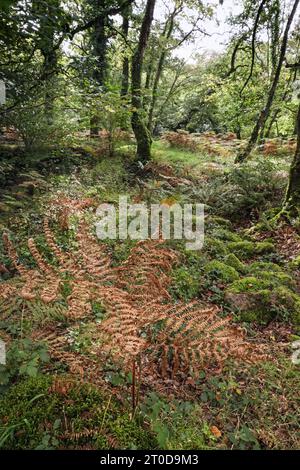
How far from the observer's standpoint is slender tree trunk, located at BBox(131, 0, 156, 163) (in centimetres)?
677

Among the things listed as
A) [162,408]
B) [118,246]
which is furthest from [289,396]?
[118,246]

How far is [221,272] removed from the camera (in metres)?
3.77

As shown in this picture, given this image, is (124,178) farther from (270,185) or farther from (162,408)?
(162,408)

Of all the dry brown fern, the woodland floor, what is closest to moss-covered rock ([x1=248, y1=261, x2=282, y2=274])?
the woodland floor

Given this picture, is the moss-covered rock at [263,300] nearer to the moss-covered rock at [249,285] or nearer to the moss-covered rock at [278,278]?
the moss-covered rock at [249,285]

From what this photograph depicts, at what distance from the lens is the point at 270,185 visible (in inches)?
240

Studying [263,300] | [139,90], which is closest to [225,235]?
[263,300]

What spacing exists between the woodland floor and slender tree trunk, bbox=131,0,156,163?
4.20 ft

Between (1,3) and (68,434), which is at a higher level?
(1,3)

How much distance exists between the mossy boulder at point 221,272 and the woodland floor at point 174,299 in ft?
0.04

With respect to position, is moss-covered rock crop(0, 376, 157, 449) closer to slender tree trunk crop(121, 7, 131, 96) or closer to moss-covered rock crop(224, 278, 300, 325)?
moss-covered rock crop(224, 278, 300, 325)

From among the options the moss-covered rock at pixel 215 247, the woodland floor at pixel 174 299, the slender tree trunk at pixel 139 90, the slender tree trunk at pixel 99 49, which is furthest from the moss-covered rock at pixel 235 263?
the slender tree trunk at pixel 99 49
